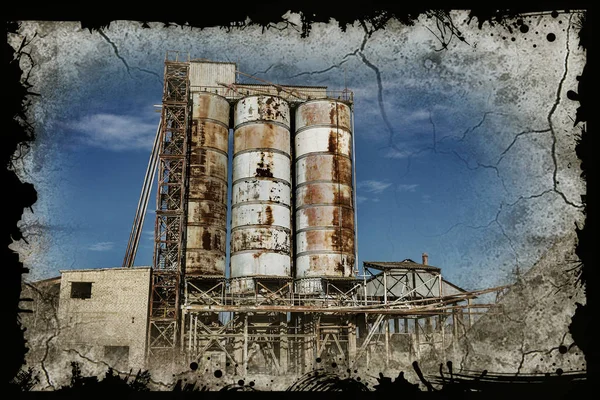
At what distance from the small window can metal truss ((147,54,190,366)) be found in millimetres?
2475

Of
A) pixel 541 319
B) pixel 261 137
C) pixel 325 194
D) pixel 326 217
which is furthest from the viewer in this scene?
pixel 261 137

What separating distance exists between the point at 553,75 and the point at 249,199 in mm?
15706

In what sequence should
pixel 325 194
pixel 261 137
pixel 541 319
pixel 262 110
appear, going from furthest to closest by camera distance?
pixel 262 110
pixel 261 137
pixel 325 194
pixel 541 319

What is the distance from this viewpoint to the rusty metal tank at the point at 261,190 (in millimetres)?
22703

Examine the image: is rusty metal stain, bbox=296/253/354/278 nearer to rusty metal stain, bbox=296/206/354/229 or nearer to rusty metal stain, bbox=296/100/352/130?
rusty metal stain, bbox=296/206/354/229

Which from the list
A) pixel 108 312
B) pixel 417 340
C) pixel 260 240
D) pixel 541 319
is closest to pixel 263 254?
pixel 260 240

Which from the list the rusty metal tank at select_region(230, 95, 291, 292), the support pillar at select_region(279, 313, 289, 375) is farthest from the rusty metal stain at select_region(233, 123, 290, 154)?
the support pillar at select_region(279, 313, 289, 375)

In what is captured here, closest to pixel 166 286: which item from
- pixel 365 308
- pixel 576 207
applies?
pixel 365 308

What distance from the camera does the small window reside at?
1994 centimetres

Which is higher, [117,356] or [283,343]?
[283,343]

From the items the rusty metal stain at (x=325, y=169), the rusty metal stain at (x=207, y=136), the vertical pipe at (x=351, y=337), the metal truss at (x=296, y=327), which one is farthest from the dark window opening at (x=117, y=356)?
the rusty metal stain at (x=325, y=169)

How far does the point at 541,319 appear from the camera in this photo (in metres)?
8.76

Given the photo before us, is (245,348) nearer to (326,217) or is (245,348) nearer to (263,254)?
(263,254)

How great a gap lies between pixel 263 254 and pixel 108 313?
6822mm
